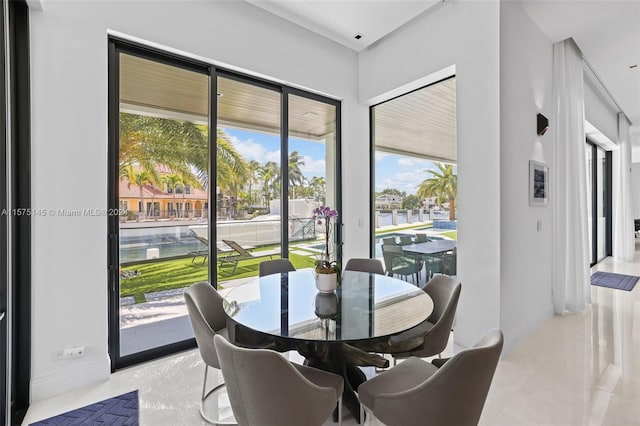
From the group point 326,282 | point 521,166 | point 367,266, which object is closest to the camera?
point 326,282

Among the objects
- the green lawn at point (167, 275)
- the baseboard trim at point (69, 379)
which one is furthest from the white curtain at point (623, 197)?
the baseboard trim at point (69, 379)

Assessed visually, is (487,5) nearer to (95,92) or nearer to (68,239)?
(95,92)

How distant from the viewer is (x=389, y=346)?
1.49m

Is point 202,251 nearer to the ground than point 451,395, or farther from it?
farther from it

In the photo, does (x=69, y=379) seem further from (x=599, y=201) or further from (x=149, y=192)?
(x=599, y=201)

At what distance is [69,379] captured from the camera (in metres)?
2.22

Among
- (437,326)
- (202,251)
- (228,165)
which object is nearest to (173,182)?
(228,165)

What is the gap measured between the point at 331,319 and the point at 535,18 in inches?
145

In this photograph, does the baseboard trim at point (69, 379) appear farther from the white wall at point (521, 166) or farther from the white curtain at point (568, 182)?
the white curtain at point (568, 182)

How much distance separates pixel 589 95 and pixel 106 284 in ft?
23.2

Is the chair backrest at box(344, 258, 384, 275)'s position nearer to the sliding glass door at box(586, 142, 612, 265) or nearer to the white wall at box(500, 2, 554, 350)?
the white wall at box(500, 2, 554, 350)

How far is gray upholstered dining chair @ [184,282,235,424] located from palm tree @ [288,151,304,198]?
1.70 m

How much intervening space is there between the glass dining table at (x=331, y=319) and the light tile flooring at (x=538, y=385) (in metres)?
0.52

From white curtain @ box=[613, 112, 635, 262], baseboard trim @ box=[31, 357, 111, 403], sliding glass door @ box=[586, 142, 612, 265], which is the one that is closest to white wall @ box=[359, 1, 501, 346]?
baseboard trim @ box=[31, 357, 111, 403]
